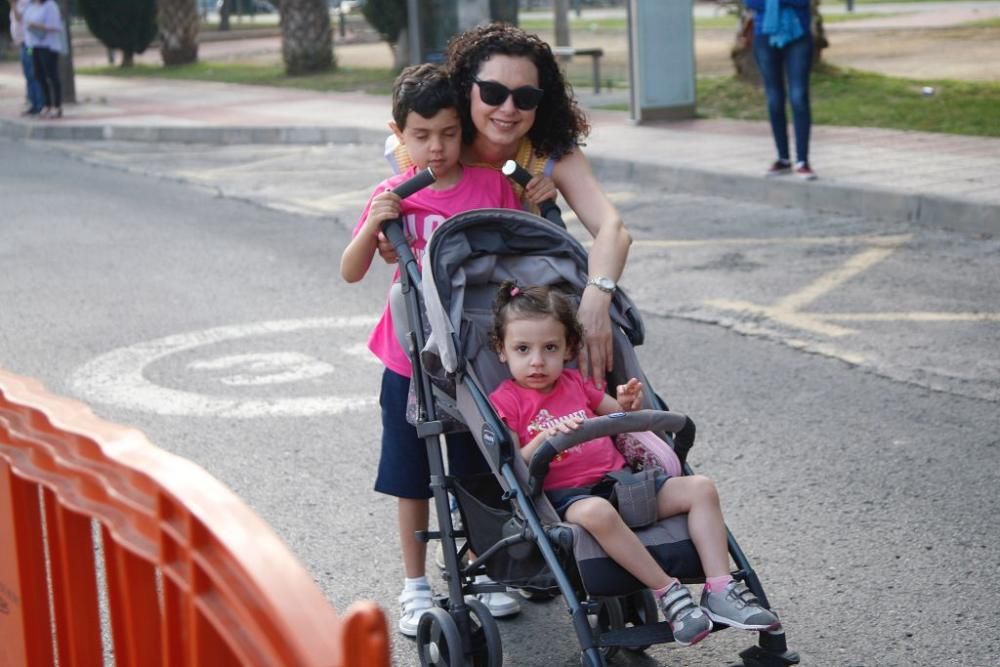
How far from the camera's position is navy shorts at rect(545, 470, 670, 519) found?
3.23 m

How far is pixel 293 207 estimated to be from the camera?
446 inches

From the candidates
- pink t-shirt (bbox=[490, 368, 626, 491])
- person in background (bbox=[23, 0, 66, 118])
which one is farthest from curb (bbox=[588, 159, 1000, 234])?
person in background (bbox=[23, 0, 66, 118])

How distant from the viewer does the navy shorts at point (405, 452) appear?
3830 millimetres

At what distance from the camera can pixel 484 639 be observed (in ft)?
11.3

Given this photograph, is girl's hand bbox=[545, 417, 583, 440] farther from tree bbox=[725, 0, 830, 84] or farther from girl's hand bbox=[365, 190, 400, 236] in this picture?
tree bbox=[725, 0, 830, 84]

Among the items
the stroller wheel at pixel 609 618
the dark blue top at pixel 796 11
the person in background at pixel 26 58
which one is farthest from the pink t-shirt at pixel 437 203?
the person in background at pixel 26 58

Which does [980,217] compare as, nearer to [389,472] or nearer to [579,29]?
[389,472]

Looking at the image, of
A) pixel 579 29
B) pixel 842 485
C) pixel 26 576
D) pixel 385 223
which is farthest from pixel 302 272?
pixel 579 29

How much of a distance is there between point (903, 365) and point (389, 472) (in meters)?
3.09

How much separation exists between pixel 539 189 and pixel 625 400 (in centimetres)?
64

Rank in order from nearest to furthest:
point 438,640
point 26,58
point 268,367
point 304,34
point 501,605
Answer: point 438,640 < point 501,605 < point 268,367 < point 26,58 < point 304,34

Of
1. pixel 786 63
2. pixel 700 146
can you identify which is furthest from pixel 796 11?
pixel 700 146

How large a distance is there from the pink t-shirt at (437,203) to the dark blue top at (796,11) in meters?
7.26

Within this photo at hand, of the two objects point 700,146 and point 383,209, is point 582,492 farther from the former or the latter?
point 700,146
